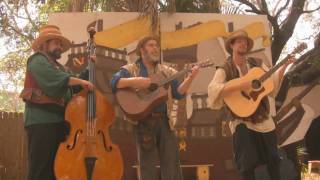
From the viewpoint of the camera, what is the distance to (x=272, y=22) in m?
9.51

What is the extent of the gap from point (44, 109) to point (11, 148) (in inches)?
150

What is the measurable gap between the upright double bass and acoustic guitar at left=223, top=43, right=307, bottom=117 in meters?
1.16

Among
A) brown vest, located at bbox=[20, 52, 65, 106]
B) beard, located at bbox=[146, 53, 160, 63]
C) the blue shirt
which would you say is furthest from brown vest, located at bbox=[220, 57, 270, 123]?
brown vest, located at bbox=[20, 52, 65, 106]

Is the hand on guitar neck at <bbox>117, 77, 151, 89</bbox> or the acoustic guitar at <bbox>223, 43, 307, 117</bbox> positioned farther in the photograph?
the hand on guitar neck at <bbox>117, 77, 151, 89</bbox>

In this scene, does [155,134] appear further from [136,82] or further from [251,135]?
[251,135]

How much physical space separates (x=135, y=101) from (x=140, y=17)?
7.98 ft

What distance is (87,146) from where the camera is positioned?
14.2ft

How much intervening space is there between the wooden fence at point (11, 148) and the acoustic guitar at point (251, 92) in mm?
4563

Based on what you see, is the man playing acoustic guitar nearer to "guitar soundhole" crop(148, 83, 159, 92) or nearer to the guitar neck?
the guitar neck

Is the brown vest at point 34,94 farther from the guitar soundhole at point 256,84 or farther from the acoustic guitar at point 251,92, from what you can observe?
the guitar soundhole at point 256,84

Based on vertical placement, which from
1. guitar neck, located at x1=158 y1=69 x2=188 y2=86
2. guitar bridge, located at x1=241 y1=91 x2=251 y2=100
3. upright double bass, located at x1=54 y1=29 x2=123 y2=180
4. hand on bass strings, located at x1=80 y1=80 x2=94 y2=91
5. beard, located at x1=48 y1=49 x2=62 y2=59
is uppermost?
beard, located at x1=48 y1=49 x2=62 y2=59

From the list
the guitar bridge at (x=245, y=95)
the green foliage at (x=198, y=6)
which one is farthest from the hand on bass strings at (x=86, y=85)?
the green foliage at (x=198, y=6)

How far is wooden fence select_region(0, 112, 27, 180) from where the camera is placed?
311 inches

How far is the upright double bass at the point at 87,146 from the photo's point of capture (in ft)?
14.0
